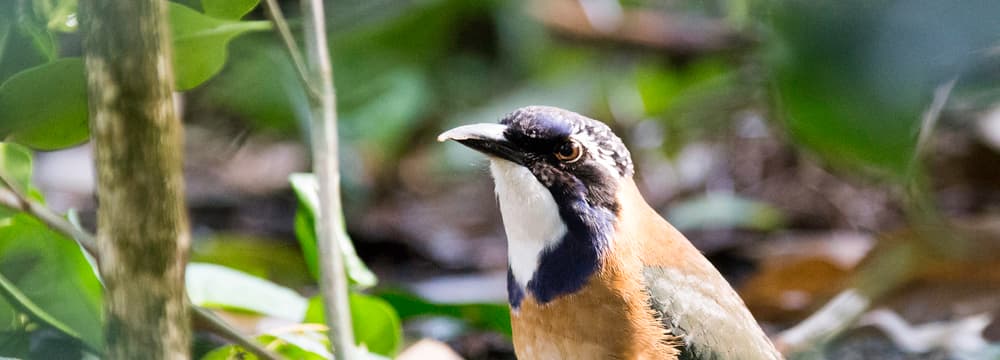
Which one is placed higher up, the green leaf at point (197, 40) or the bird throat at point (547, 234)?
the green leaf at point (197, 40)

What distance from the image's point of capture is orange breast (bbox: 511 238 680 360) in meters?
2.48

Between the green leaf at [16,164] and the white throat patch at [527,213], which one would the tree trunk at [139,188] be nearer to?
the green leaf at [16,164]

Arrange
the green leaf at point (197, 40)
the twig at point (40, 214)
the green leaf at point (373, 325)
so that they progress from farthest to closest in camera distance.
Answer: the green leaf at point (373, 325)
the green leaf at point (197, 40)
the twig at point (40, 214)

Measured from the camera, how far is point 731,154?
5441mm

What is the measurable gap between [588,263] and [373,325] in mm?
529

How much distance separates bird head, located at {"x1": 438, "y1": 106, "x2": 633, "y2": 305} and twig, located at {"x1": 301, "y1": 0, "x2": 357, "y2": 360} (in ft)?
1.13

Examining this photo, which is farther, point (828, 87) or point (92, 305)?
point (92, 305)

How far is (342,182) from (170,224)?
11.0 feet

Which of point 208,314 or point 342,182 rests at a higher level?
point 342,182

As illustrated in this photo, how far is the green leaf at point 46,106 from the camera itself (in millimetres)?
1894

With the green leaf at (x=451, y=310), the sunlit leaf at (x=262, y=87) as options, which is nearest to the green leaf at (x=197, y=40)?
the green leaf at (x=451, y=310)

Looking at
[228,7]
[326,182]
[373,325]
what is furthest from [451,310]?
[228,7]

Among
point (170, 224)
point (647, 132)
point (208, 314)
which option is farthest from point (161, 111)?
point (647, 132)

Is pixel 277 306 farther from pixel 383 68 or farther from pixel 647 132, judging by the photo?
pixel 647 132
